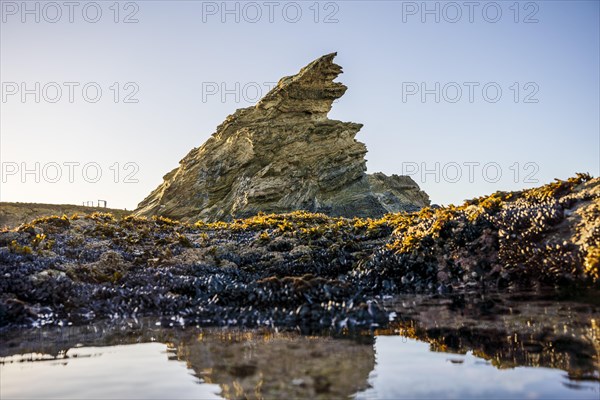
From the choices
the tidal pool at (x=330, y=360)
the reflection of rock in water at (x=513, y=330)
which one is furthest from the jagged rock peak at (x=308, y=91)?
the tidal pool at (x=330, y=360)

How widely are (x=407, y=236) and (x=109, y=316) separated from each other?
5.54m

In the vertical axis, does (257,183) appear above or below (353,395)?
above

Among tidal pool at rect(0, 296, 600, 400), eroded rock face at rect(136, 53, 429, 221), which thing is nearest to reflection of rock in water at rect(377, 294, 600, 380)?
tidal pool at rect(0, 296, 600, 400)

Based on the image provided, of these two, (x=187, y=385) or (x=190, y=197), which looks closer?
(x=187, y=385)

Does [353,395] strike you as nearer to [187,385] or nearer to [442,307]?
[187,385]

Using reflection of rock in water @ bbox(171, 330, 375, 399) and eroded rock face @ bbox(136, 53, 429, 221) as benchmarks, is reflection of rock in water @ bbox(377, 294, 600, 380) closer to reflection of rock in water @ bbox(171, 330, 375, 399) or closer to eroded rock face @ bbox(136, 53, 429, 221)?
reflection of rock in water @ bbox(171, 330, 375, 399)

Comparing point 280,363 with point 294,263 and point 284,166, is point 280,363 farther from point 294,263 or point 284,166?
point 284,166

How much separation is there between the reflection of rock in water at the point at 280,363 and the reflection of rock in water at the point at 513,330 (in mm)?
766

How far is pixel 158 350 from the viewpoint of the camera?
177 inches

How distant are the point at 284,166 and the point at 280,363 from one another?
120 feet

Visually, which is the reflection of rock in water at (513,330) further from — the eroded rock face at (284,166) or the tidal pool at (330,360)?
the eroded rock face at (284,166)

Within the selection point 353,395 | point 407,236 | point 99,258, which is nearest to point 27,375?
point 353,395

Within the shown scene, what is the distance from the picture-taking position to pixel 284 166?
40.0 meters

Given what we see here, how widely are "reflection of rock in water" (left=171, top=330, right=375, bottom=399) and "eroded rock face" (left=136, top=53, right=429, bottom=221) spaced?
105 feet
